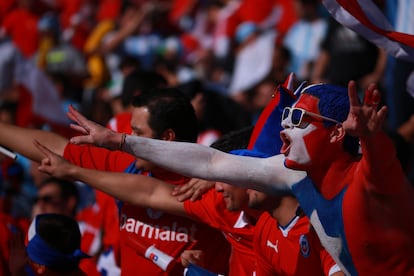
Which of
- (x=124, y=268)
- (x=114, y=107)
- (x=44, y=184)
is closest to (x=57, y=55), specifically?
(x=114, y=107)

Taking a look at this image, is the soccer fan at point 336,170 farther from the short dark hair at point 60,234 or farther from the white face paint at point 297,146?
the short dark hair at point 60,234

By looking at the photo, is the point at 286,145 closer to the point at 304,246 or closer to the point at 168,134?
the point at 304,246

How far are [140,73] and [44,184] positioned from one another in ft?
3.54

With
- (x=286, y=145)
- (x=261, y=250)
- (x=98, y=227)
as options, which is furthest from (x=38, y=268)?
(x=98, y=227)

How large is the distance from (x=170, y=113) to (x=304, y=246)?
1280 millimetres

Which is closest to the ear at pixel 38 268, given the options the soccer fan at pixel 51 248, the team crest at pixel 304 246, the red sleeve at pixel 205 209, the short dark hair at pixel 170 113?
the soccer fan at pixel 51 248

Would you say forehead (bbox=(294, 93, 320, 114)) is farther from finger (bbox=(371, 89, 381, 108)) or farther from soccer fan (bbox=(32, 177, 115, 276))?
soccer fan (bbox=(32, 177, 115, 276))

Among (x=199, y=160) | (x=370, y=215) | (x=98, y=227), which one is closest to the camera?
(x=370, y=215)

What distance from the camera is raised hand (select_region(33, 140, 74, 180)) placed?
17.4 feet

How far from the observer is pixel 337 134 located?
15.2 feet

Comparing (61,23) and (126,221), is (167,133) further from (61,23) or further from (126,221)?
(61,23)

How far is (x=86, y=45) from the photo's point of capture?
14844 mm

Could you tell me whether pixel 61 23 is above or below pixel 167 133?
below

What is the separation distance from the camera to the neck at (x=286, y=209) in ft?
17.0
